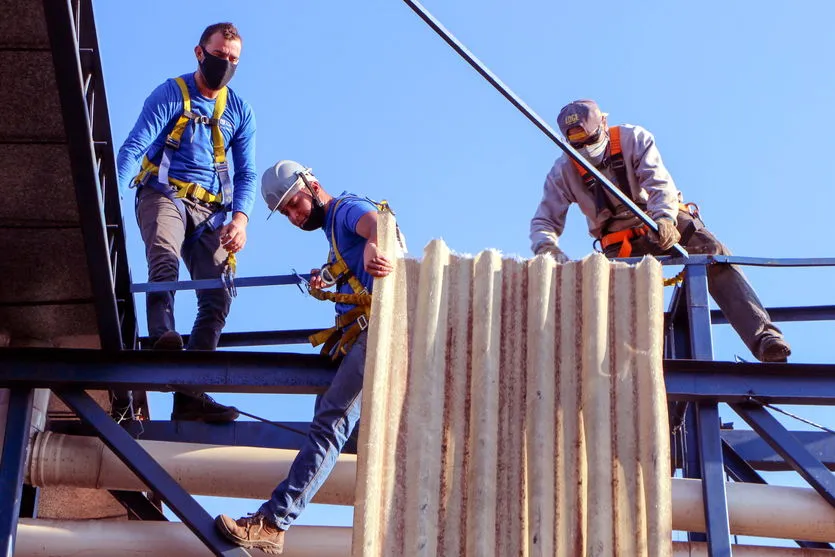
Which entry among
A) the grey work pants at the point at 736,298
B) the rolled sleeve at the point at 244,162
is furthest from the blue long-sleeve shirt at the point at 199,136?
the grey work pants at the point at 736,298

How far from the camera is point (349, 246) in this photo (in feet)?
27.1

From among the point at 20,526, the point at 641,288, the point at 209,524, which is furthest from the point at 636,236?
the point at 20,526

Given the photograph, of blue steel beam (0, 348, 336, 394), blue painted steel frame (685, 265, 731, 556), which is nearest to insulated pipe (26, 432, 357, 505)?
blue steel beam (0, 348, 336, 394)

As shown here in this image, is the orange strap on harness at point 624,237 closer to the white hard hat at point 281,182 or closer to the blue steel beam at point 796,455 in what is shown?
the blue steel beam at point 796,455

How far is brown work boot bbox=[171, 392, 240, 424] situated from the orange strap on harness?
3.31m

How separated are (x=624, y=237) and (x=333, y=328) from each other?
3.05 metres

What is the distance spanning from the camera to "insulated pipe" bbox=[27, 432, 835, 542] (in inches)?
335

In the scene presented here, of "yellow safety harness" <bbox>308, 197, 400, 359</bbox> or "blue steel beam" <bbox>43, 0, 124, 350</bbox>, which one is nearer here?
"blue steel beam" <bbox>43, 0, 124, 350</bbox>

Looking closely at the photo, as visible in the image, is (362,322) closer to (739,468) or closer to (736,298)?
(736,298)

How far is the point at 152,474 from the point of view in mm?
8211

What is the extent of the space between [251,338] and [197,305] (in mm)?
900

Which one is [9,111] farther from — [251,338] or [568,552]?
[568,552]

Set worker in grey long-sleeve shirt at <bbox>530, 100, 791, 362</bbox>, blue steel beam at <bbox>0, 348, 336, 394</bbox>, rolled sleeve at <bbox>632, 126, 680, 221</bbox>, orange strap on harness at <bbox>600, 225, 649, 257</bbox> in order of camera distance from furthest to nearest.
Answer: orange strap on harness at <bbox>600, 225, 649, 257</bbox> → rolled sleeve at <bbox>632, 126, 680, 221</bbox> → worker in grey long-sleeve shirt at <bbox>530, 100, 791, 362</bbox> → blue steel beam at <bbox>0, 348, 336, 394</bbox>

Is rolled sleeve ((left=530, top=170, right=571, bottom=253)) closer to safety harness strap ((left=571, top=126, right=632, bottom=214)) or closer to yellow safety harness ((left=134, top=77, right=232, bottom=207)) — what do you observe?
safety harness strap ((left=571, top=126, right=632, bottom=214))
